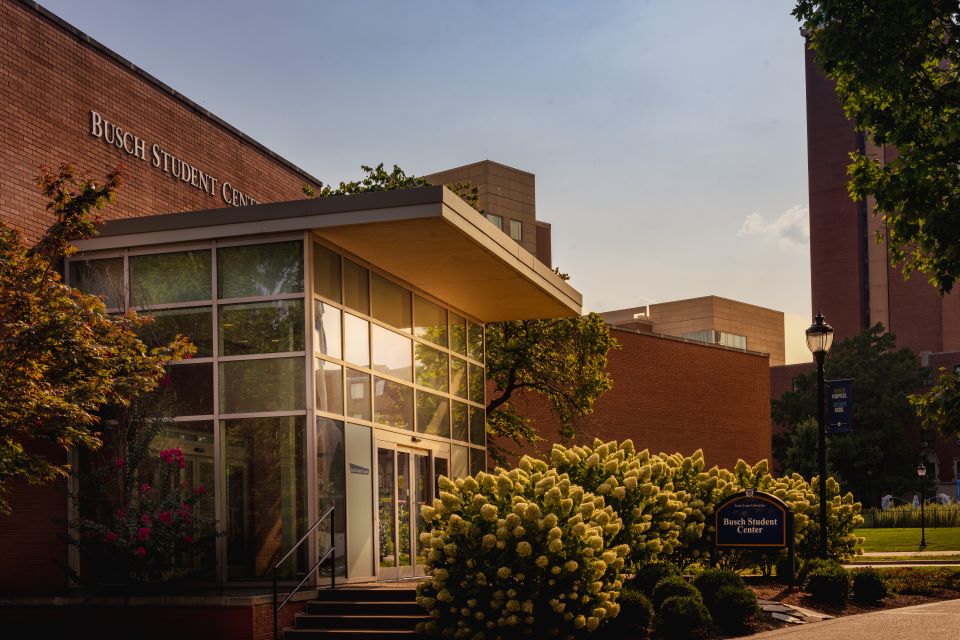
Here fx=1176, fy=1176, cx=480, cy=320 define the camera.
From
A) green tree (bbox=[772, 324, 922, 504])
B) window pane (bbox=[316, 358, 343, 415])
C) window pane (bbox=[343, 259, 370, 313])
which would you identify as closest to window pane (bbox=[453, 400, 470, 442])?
window pane (bbox=[343, 259, 370, 313])

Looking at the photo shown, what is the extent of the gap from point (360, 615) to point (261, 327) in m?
4.34

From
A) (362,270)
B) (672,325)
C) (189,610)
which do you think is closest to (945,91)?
(362,270)

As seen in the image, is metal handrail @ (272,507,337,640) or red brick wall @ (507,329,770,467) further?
red brick wall @ (507,329,770,467)

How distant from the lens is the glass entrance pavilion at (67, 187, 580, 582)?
54.5 feet

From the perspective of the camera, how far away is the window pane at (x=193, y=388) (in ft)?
56.0

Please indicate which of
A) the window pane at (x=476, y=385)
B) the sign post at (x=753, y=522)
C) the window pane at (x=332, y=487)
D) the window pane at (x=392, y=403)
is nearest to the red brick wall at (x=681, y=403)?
the window pane at (x=476, y=385)

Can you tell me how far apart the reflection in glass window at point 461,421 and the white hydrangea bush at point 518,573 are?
7.72 m

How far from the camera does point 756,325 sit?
126m

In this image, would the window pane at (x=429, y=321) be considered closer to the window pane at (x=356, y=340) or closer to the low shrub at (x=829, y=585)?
the window pane at (x=356, y=340)

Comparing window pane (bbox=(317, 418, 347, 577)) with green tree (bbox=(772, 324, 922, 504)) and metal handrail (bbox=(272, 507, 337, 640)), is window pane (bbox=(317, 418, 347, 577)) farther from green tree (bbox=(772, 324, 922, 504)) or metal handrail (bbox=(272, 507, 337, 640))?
green tree (bbox=(772, 324, 922, 504))

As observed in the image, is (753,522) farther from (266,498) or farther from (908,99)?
(266,498)

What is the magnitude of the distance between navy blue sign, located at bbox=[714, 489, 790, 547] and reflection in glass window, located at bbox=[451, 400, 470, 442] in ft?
19.0

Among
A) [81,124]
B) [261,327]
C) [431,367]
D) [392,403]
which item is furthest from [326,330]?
[81,124]

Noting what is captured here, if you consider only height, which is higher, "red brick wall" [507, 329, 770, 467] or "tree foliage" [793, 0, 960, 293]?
"tree foliage" [793, 0, 960, 293]
